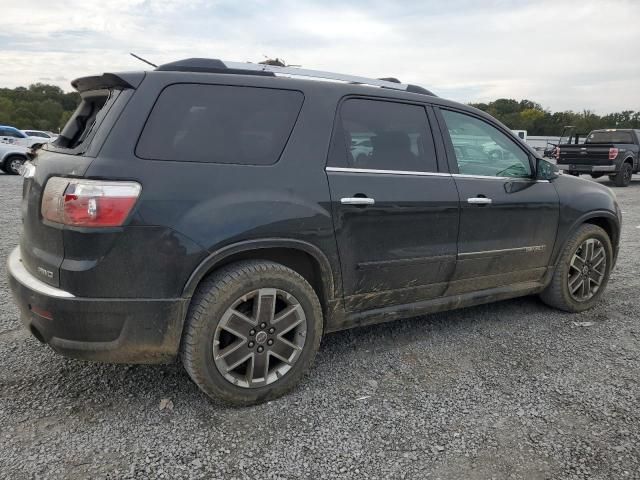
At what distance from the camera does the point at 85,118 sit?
2879mm

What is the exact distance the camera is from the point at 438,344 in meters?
3.69

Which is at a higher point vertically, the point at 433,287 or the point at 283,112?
the point at 283,112

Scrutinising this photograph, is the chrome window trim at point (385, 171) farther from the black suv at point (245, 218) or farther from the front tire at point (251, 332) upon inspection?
the front tire at point (251, 332)

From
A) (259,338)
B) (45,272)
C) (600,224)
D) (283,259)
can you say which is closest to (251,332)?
(259,338)

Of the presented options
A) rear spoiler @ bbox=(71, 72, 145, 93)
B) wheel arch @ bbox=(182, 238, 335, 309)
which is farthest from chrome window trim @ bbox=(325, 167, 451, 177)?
rear spoiler @ bbox=(71, 72, 145, 93)

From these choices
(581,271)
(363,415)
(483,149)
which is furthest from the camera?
(581,271)

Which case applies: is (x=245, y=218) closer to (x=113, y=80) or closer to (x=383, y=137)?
(x=113, y=80)

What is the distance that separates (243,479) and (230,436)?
1.12 feet

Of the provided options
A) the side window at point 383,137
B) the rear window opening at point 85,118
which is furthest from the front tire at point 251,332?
the rear window opening at point 85,118

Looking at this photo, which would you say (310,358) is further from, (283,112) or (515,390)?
(283,112)

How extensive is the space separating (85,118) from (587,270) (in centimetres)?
408

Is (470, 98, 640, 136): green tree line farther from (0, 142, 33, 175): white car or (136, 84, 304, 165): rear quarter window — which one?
(136, 84, 304, 165): rear quarter window

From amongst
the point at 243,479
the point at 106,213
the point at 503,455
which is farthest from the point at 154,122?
the point at 503,455

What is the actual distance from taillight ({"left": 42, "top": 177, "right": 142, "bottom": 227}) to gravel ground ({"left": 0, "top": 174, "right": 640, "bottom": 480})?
1.06 m
